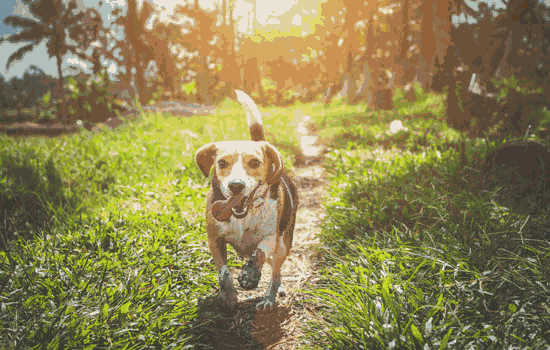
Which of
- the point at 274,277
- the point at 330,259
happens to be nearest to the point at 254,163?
the point at 274,277

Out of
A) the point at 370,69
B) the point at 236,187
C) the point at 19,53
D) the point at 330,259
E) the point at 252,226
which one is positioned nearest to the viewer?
the point at 236,187

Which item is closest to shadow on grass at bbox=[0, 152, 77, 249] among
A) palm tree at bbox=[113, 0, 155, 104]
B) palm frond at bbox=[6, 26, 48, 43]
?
palm tree at bbox=[113, 0, 155, 104]

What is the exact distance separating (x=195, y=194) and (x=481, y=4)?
2201 cm

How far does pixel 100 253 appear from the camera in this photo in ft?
7.45

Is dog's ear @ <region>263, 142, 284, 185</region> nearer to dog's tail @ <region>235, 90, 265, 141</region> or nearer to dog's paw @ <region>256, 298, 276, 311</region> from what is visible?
dog's tail @ <region>235, 90, 265, 141</region>

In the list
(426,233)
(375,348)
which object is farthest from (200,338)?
(426,233)

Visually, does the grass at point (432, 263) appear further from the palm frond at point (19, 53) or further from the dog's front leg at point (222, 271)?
the palm frond at point (19, 53)

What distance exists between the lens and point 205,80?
2400 centimetres

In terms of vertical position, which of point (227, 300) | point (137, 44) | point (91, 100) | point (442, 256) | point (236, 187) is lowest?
point (227, 300)

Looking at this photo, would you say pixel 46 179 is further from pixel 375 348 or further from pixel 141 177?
pixel 375 348

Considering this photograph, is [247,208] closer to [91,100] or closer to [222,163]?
[222,163]

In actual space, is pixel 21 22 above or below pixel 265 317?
above

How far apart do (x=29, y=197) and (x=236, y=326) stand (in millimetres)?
2972

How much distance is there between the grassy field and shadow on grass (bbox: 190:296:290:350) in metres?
0.04
